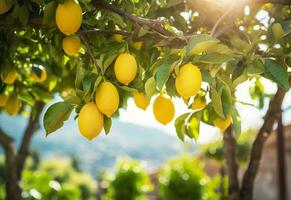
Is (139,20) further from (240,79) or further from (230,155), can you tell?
(230,155)

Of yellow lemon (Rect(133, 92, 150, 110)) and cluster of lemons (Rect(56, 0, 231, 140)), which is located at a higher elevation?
cluster of lemons (Rect(56, 0, 231, 140))

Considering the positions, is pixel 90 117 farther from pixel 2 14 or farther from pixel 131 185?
pixel 131 185

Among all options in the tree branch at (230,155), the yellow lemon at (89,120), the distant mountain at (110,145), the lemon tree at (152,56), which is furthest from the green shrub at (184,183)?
the distant mountain at (110,145)

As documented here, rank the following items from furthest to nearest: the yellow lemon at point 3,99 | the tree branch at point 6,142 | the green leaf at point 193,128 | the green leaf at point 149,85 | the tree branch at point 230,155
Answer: the tree branch at point 6,142, the tree branch at point 230,155, the yellow lemon at point 3,99, the green leaf at point 193,128, the green leaf at point 149,85

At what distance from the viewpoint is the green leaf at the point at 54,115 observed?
149 centimetres

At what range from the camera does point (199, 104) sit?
167cm

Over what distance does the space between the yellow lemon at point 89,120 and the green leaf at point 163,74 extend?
24 cm

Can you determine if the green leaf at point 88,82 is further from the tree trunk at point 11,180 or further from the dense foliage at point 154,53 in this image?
the tree trunk at point 11,180

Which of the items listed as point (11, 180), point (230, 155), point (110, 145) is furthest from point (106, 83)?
point (110, 145)

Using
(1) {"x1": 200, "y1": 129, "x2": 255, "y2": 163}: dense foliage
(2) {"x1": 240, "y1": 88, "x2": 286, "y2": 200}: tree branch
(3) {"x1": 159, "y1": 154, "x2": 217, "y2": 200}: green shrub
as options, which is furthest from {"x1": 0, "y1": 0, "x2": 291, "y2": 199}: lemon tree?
(1) {"x1": 200, "y1": 129, "x2": 255, "y2": 163}: dense foliage

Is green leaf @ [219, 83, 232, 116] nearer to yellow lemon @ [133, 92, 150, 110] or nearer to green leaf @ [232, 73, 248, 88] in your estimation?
green leaf @ [232, 73, 248, 88]

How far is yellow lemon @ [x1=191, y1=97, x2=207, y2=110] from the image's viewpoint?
167cm

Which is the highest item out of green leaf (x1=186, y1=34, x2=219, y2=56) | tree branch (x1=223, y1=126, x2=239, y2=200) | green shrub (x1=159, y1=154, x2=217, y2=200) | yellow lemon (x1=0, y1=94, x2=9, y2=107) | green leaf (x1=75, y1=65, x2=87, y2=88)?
green leaf (x1=186, y1=34, x2=219, y2=56)

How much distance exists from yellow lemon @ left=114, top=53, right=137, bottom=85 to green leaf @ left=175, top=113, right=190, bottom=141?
0.30 meters
